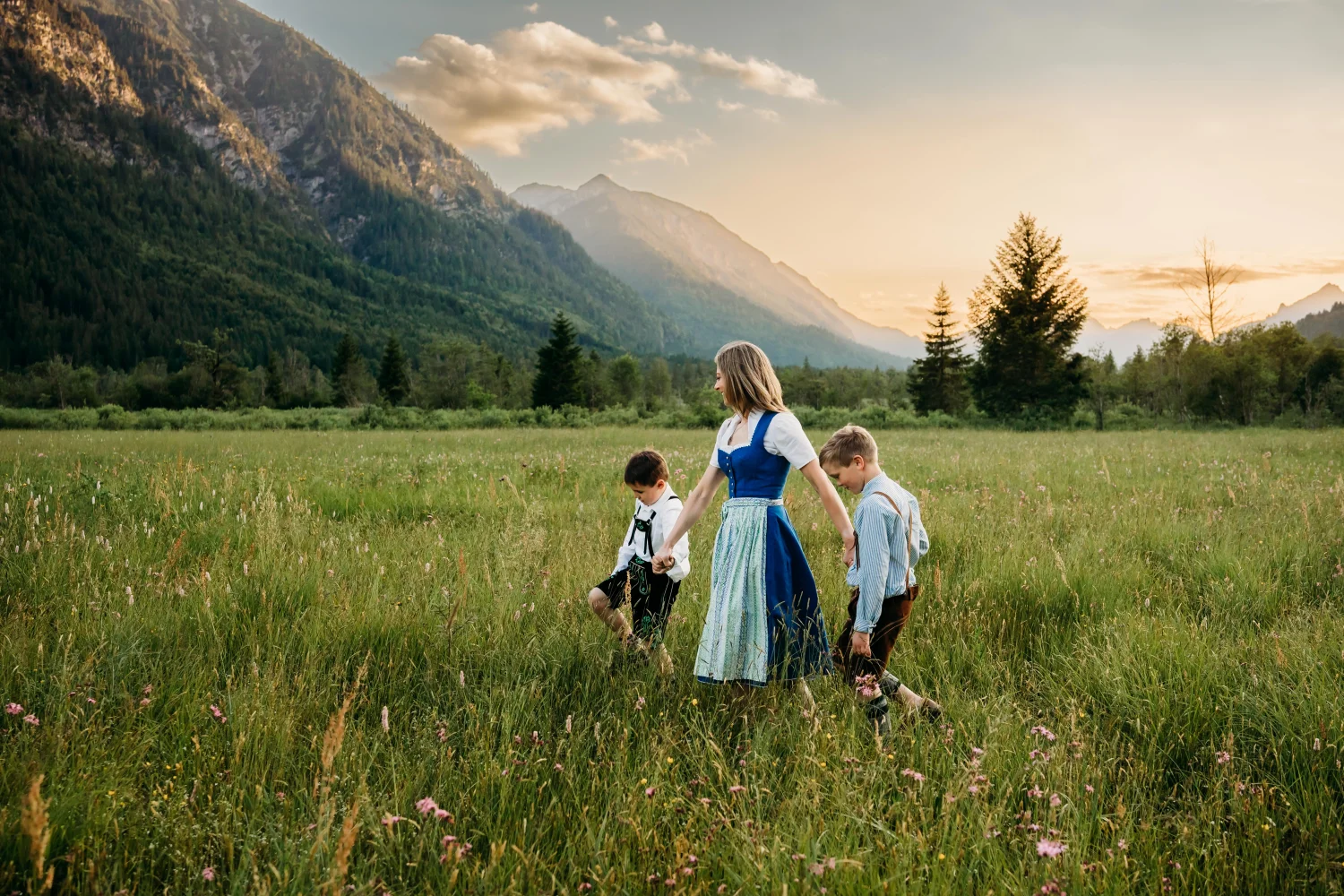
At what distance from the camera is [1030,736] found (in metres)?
2.77

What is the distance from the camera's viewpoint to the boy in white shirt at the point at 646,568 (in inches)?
156

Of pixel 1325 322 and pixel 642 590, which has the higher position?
pixel 1325 322

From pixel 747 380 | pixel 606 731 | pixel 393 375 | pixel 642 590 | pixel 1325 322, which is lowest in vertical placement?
pixel 606 731

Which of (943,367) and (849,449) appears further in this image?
(943,367)

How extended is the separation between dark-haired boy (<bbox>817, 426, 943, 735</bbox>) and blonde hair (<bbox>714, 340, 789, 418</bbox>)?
440 millimetres

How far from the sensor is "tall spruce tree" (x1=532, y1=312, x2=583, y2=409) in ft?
214

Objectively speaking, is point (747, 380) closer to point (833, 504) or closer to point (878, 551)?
point (833, 504)

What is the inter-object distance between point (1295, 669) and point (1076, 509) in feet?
15.5

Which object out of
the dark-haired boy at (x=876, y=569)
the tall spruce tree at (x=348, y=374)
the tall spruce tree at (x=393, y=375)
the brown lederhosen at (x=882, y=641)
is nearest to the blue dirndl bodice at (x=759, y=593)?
the brown lederhosen at (x=882, y=641)

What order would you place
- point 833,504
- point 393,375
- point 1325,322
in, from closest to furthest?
point 833,504 → point 393,375 → point 1325,322

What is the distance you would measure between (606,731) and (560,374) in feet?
213

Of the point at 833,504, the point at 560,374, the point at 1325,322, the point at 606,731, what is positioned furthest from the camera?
the point at 1325,322

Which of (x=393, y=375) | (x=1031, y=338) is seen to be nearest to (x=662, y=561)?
(x=1031, y=338)

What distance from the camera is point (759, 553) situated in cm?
346
